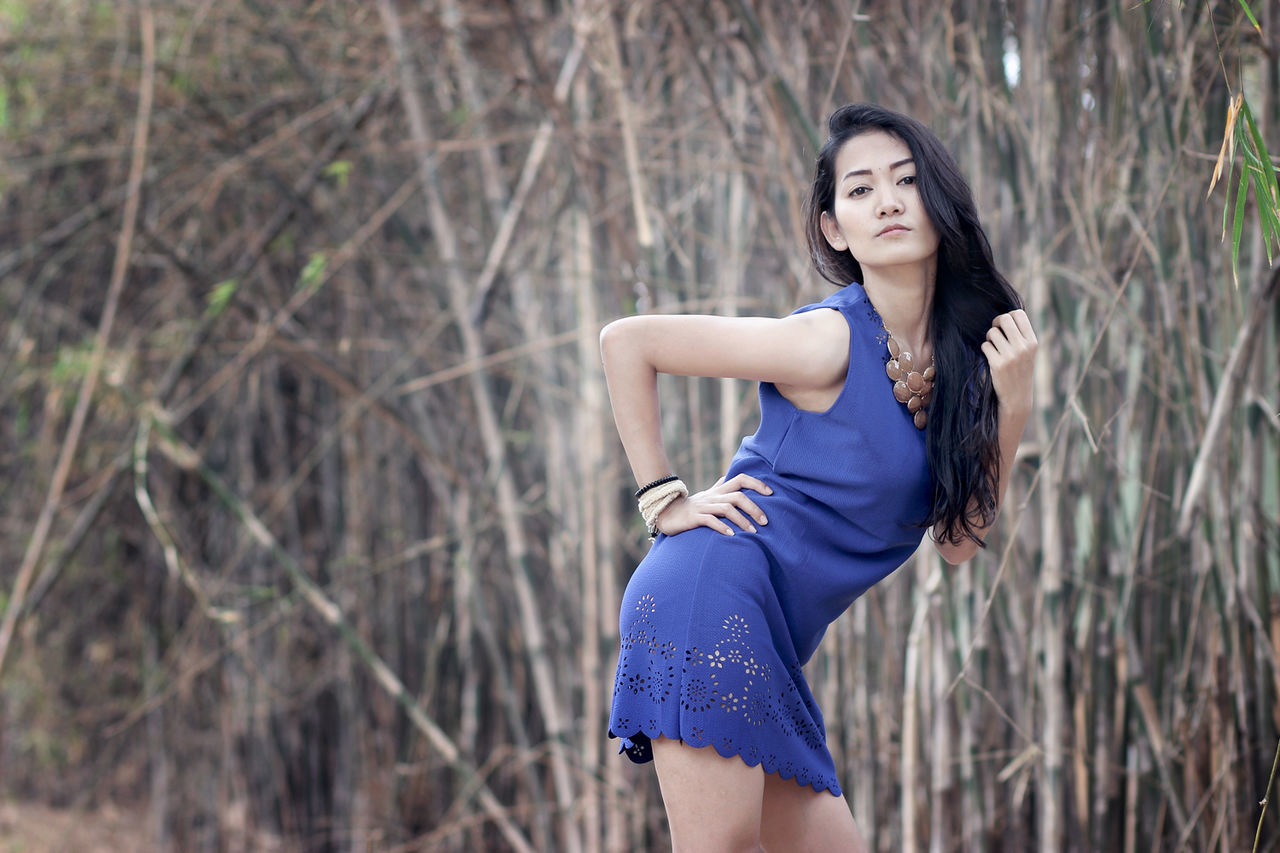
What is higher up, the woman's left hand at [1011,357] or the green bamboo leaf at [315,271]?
the green bamboo leaf at [315,271]

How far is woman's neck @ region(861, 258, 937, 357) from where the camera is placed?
121 centimetres

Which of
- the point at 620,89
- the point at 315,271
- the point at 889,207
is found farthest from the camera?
the point at 315,271

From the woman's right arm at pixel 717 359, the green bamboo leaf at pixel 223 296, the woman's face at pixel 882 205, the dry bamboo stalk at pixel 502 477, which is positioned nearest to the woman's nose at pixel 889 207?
the woman's face at pixel 882 205

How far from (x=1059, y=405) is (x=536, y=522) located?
1.42 meters

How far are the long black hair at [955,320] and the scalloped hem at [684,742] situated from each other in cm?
32

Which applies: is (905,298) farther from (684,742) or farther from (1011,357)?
(684,742)

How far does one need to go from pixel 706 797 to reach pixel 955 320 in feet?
1.92

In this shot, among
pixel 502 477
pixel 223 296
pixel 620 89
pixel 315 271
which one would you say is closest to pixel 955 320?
pixel 620 89

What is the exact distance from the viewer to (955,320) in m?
1.22

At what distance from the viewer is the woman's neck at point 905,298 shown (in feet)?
3.99

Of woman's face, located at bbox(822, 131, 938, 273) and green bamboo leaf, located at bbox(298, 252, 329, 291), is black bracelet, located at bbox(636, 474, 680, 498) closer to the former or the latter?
woman's face, located at bbox(822, 131, 938, 273)

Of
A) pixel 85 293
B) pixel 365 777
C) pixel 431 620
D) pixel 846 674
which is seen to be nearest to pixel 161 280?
pixel 85 293

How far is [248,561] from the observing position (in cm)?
324

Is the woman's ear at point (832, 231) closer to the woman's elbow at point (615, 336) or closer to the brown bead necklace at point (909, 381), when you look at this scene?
the brown bead necklace at point (909, 381)
